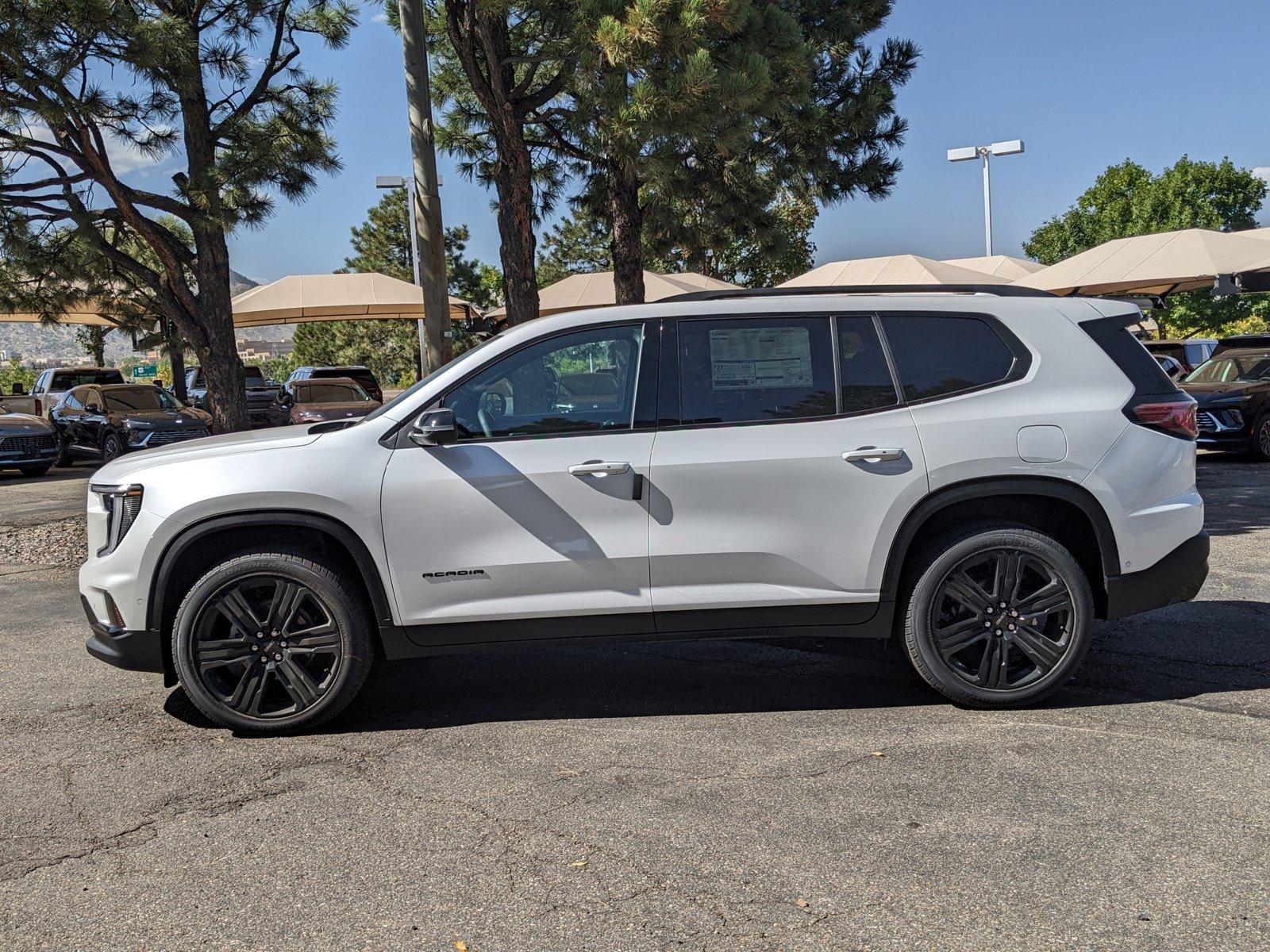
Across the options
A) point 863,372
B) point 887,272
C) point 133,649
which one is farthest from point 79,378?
point 863,372

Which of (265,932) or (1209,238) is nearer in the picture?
(265,932)

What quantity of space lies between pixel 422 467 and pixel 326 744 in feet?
4.03

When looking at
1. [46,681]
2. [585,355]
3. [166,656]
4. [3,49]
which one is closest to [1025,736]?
[585,355]

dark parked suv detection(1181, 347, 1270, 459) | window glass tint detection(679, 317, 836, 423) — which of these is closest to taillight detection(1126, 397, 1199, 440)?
window glass tint detection(679, 317, 836, 423)

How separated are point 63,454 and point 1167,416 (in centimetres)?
1951

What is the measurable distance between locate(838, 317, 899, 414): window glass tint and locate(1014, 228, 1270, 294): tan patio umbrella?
14697 mm

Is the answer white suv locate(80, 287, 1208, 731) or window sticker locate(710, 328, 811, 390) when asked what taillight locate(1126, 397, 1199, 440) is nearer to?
white suv locate(80, 287, 1208, 731)

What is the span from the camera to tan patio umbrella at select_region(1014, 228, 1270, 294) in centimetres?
1833

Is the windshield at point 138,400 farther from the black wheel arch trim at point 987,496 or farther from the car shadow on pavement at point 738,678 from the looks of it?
the black wheel arch trim at point 987,496

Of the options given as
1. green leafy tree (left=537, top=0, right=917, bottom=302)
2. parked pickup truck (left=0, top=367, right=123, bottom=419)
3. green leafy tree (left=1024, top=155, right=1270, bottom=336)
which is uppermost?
green leafy tree (left=1024, top=155, right=1270, bottom=336)

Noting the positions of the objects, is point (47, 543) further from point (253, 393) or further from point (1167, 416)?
point (253, 393)

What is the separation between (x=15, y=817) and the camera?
4.11m

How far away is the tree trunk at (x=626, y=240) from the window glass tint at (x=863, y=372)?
10776mm

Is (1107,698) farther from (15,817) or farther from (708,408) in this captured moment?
(15,817)
